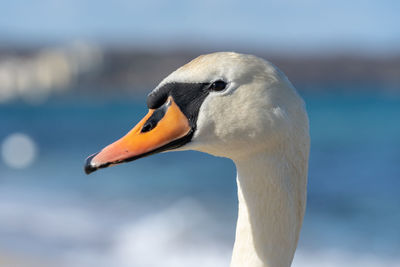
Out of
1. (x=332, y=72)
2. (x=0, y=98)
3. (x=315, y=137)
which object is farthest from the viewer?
(x=332, y=72)

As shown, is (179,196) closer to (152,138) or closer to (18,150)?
(152,138)

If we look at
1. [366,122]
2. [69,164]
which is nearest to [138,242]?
[69,164]

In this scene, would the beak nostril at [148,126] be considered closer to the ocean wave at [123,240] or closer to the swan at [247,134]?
the swan at [247,134]

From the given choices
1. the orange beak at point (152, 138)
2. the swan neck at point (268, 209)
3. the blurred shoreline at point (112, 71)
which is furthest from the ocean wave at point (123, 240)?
the blurred shoreline at point (112, 71)

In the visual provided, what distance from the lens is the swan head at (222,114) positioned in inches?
99.2

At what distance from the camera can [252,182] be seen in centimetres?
262

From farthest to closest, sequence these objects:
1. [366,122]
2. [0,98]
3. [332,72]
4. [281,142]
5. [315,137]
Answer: [332,72]
[0,98]
[366,122]
[315,137]
[281,142]

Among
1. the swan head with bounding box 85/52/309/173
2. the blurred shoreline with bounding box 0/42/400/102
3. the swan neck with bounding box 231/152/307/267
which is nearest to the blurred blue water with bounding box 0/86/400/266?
the swan neck with bounding box 231/152/307/267

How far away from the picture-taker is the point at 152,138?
8.50 feet

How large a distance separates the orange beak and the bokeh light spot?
1716cm

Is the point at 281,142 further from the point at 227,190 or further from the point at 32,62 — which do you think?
the point at 32,62

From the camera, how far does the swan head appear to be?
8.27 ft

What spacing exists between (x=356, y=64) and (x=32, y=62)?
1788 inches

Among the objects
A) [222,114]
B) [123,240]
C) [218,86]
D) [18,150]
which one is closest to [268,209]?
[222,114]
